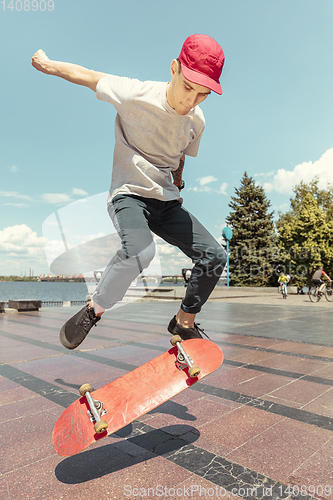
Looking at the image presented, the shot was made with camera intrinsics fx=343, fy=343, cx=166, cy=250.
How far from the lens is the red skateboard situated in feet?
6.05

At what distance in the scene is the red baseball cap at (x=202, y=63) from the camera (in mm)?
2039

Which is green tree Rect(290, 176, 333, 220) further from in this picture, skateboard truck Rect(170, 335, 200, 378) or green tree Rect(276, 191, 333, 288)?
skateboard truck Rect(170, 335, 200, 378)

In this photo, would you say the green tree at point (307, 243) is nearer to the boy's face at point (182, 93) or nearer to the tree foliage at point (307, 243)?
the tree foliage at point (307, 243)

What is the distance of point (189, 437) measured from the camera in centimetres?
230

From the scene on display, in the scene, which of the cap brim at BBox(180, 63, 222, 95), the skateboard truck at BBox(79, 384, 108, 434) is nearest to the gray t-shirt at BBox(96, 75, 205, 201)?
the cap brim at BBox(180, 63, 222, 95)

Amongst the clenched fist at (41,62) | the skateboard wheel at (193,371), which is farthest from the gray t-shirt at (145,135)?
the skateboard wheel at (193,371)

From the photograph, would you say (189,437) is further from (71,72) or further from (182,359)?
(71,72)

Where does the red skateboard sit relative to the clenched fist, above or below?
below

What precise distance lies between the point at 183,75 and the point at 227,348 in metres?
4.28

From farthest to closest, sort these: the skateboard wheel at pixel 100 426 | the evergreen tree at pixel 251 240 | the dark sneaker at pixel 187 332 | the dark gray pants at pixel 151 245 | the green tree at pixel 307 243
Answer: the evergreen tree at pixel 251 240 → the green tree at pixel 307 243 → the dark sneaker at pixel 187 332 → the dark gray pants at pixel 151 245 → the skateboard wheel at pixel 100 426

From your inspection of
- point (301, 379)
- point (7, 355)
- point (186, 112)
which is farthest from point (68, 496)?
point (7, 355)

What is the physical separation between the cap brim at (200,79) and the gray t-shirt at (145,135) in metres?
0.23

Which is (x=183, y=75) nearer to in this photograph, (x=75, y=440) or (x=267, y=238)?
(x=75, y=440)

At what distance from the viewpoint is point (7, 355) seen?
485 centimetres
